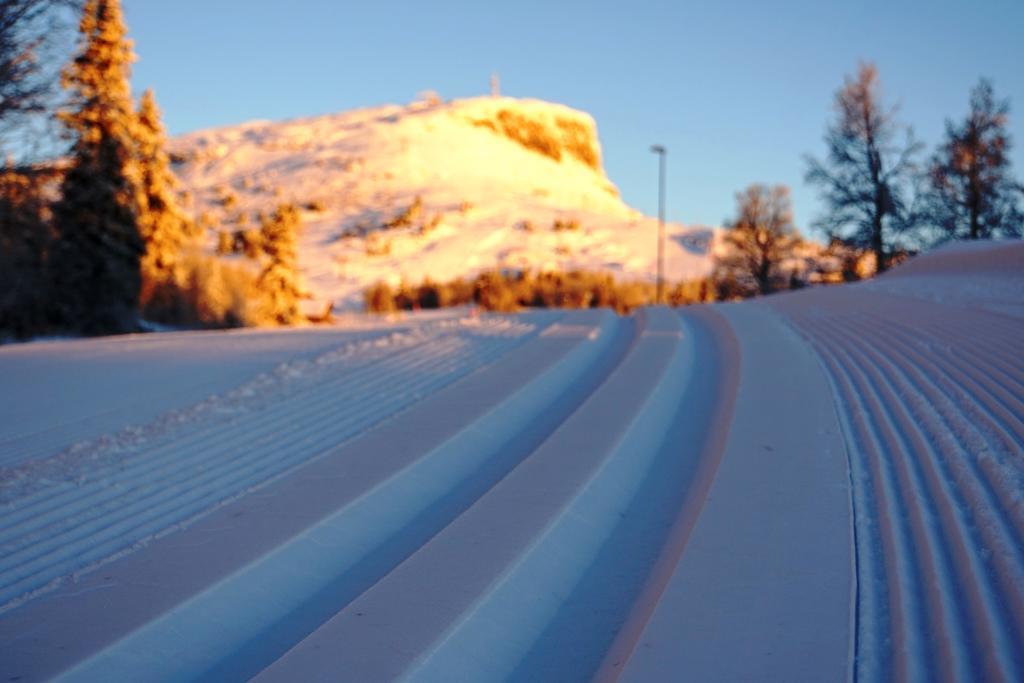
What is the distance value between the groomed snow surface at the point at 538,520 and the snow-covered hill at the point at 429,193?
3012 cm

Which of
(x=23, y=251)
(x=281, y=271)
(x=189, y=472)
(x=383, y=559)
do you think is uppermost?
(x=281, y=271)

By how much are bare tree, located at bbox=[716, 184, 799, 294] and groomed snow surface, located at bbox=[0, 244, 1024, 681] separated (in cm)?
2240

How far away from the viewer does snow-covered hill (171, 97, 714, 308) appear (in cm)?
4903

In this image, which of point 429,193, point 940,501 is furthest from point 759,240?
point 429,193

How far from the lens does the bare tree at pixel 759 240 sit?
31.5 meters

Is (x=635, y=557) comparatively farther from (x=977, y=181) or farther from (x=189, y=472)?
(x=977, y=181)

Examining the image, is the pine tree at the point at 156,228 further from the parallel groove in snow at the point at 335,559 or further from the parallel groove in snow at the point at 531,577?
the parallel groove in snow at the point at 531,577

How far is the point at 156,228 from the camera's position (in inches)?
923

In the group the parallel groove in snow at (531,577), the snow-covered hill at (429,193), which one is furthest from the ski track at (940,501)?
the snow-covered hill at (429,193)

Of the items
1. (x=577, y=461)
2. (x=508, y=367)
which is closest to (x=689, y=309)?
(x=508, y=367)

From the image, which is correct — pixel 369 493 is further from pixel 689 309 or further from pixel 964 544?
pixel 689 309

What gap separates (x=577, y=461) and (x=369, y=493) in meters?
1.43

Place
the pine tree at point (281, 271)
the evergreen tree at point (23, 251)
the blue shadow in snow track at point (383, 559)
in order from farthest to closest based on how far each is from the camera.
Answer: the pine tree at point (281, 271)
the evergreen tree at point (23, 251)
the blue shadow in snow track at point (383, 559)

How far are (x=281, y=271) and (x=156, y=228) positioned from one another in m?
4.89
